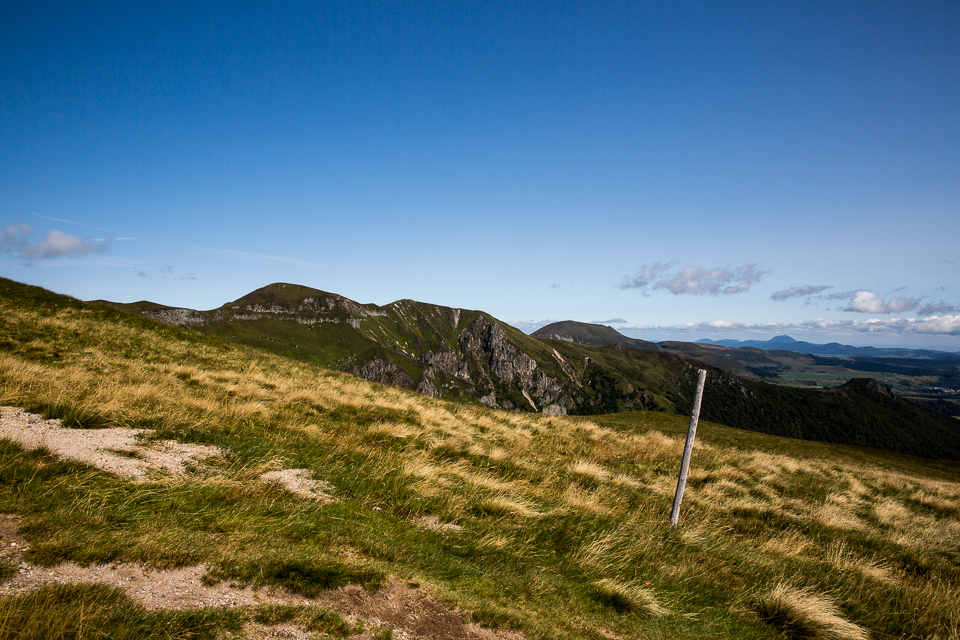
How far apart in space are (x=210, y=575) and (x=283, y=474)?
12.1 feet

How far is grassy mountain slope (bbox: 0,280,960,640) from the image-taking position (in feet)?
17.2

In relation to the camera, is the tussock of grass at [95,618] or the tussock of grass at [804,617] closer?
the tussock of grass at [95,618]

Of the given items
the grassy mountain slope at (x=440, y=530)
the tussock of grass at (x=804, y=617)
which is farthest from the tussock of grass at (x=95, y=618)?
the tussock of grass at (x=804, y=617)

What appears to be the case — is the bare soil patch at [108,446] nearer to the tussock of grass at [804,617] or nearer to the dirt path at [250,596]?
the dirt path at [250,596]

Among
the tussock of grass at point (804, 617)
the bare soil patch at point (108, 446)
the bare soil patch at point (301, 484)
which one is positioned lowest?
the tussock of grass at point (804, 617)

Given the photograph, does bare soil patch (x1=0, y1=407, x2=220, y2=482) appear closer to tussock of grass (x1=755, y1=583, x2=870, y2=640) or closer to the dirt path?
the dirt path

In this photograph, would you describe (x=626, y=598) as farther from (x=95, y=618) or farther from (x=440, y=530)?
(x=95, y=618)

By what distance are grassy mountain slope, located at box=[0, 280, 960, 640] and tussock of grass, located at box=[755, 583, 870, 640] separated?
0.12ft

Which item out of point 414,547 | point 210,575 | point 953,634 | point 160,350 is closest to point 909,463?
point 953,634

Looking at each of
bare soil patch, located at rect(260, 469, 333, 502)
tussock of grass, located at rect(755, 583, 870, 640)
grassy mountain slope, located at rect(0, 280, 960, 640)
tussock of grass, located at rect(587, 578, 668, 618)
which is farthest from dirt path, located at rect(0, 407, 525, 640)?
tussock of grass, located at rect(755, 583, 870, 640)

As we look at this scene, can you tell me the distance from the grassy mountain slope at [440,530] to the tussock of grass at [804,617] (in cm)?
4

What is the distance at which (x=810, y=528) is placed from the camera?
11.8 m

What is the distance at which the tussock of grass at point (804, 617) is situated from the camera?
6.38 m

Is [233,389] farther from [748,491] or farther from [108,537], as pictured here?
[748,491]
